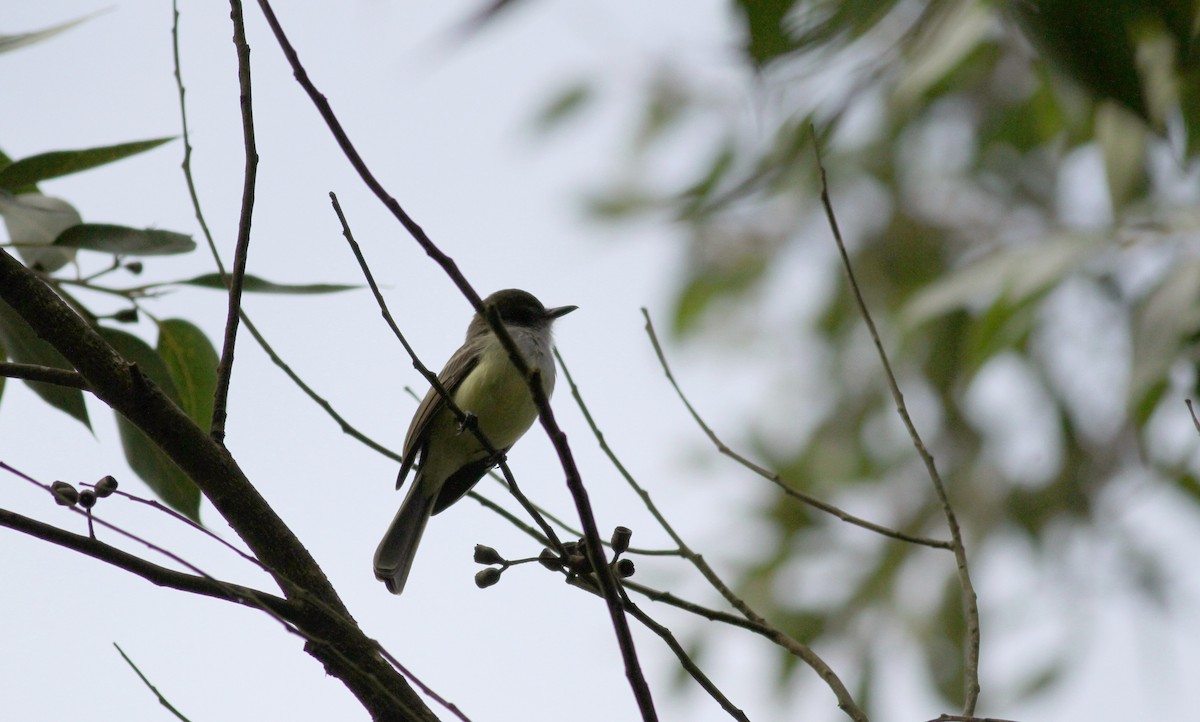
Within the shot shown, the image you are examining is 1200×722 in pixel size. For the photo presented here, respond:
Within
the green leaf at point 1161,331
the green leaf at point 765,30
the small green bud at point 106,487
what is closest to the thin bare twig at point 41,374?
the small green bud at point 106,487

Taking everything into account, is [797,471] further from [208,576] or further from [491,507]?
[208,576]

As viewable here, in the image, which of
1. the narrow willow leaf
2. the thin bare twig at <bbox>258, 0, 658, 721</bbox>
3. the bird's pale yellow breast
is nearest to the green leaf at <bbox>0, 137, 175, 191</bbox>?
the narrow willow leaf

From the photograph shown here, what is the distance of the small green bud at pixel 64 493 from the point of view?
186 cm

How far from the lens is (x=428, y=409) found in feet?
15.4

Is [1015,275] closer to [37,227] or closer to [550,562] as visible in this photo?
[550,562]

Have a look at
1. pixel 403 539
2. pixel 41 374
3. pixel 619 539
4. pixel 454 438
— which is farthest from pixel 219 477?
pixel 454 438

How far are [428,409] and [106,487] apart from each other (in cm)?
271

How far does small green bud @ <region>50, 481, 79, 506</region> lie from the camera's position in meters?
1.86

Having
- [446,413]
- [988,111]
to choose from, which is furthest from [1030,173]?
[446,413]

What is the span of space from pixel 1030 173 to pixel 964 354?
174 cm

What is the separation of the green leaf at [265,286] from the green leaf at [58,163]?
0.36 meters

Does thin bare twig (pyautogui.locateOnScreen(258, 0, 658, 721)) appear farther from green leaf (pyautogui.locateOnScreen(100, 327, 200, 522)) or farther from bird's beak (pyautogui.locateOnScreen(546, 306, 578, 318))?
bird's beak (pyautogui.locateOnScreen(546, 306, 578, 318))

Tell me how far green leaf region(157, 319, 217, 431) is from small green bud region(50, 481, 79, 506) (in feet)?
3.23

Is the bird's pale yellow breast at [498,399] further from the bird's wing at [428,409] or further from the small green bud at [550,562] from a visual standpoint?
the small green bud at [550,562]
